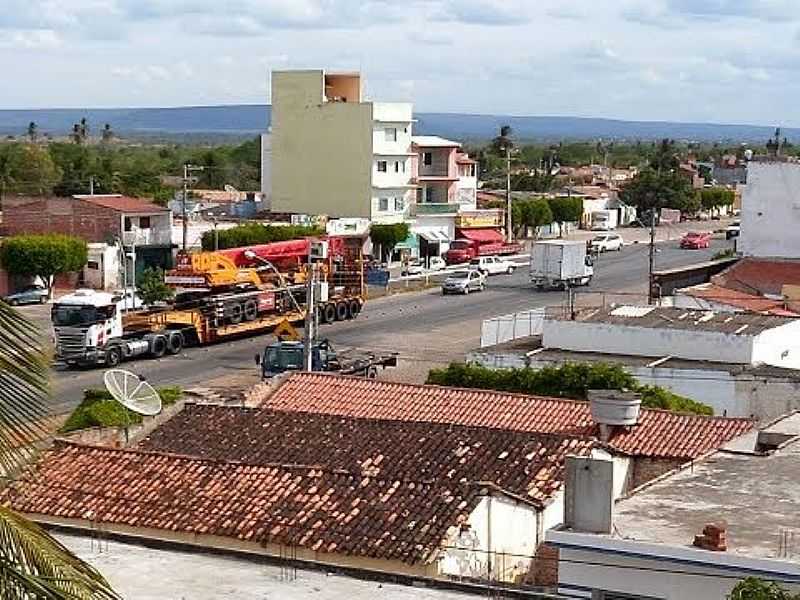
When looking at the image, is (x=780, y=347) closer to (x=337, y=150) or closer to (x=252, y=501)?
(x=252, y=501)

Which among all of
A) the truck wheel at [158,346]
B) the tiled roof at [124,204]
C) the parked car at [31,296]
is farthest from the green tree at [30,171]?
the truck wheel at [158,346]

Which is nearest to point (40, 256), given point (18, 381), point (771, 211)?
point (771, 211)

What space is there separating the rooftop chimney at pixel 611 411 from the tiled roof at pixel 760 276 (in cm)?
2823

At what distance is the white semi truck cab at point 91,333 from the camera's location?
1832 inches

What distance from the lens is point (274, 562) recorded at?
58.0 feet

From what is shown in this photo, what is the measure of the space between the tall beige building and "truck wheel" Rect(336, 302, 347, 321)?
26.0m

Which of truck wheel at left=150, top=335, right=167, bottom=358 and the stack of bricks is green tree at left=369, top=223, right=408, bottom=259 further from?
the stack of bricks

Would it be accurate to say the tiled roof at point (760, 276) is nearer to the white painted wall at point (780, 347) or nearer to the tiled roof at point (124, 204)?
the white painted wall at point (780, 347)

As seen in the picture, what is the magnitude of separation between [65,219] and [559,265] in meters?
23.2

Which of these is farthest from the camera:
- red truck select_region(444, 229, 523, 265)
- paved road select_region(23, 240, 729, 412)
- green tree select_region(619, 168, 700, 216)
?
green tree select_region(619, 168, 700, 216)

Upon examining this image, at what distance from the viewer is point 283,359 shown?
41656 mm

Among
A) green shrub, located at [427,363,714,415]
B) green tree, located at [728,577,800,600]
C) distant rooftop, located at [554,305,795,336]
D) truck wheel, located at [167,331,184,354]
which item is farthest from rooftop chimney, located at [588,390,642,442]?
truck wheel, located at [167,331,184,354]

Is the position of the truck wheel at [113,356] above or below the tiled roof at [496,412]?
below

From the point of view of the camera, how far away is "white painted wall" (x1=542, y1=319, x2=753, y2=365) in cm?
3712
